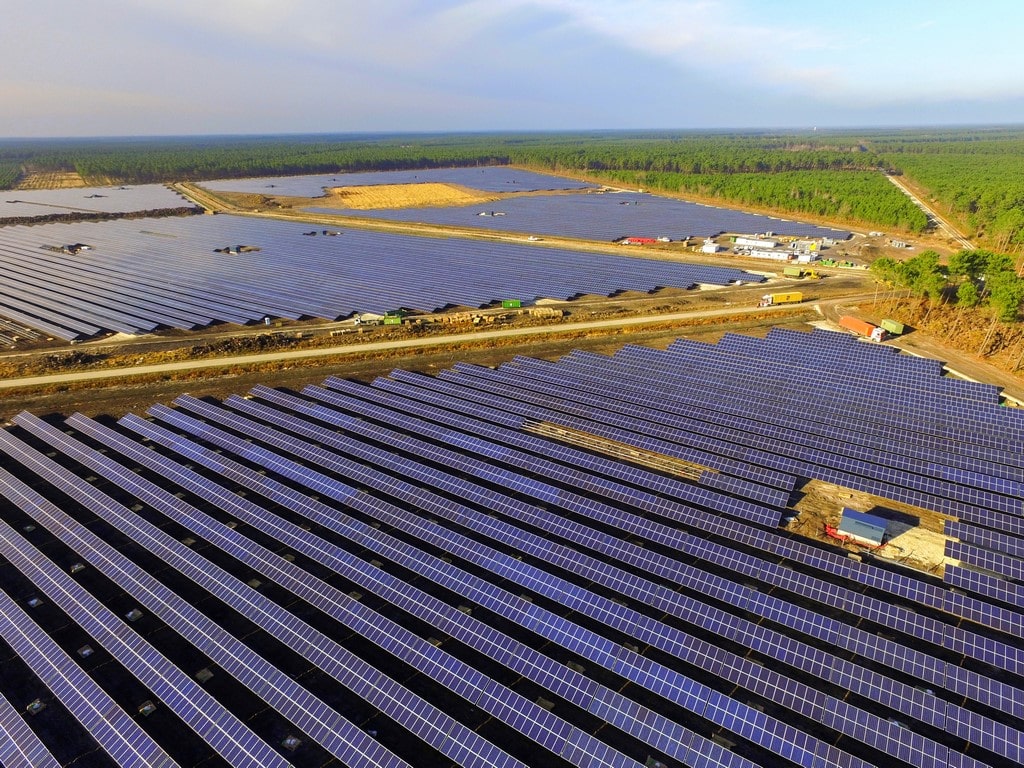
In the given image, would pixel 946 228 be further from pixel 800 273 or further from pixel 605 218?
pixel 605 218

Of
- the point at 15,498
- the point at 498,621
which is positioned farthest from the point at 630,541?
the point at 15,498

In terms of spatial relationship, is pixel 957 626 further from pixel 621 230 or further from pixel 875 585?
pixel 621 230

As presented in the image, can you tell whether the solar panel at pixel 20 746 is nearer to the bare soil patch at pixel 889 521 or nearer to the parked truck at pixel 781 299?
the bare soil patch at pixel 889 521

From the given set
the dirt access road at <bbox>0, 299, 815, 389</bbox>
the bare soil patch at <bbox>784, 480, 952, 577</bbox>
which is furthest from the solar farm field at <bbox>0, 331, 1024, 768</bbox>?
the dirt access road at <bbox>0, 299, 815, 389</bbox>

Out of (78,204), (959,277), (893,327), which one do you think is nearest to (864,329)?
(893,327)

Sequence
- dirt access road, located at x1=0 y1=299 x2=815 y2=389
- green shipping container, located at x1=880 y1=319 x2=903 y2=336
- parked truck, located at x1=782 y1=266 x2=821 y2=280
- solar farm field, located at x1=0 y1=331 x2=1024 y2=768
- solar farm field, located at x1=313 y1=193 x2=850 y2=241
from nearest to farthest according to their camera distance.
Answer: solar farm field, located at x1=0 y1=331 x2=1024 y2=768, dirt access road, located at x1=0 y1=299 x2=815 y2=389, green shipping container, located at x1=880 y1=319 x2=903 y2=336, parked truck, located at x1=782 y1=266 x2=821 y2=280, solar farm field, located at x1=313 y1=193 x2=850 y2=241

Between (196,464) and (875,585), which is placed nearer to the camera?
(875,585)

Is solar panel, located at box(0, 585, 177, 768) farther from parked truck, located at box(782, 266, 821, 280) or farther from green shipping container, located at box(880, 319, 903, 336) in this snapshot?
parked truck, located at box(782, 266, 821, 280)
